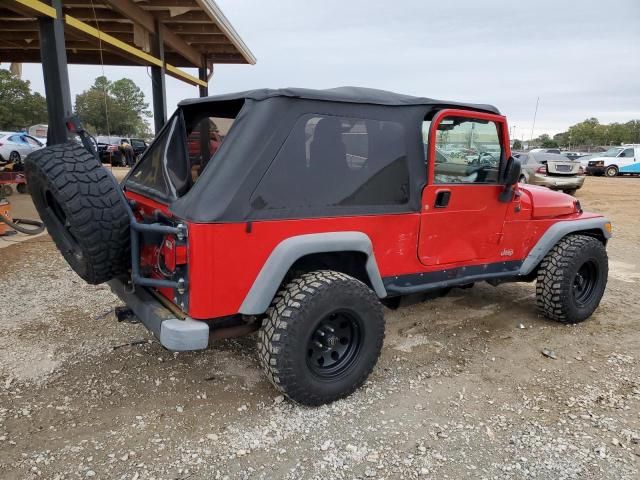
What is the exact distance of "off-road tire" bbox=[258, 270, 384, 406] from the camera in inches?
103

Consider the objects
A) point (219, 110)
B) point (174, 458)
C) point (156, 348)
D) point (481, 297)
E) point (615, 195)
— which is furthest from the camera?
point (615, 195)

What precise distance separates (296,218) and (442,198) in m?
1.18

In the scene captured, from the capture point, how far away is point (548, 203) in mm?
4039

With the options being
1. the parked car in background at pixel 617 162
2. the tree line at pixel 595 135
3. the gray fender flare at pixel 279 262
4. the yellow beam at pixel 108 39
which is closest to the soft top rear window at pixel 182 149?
the gray fender flare at pixel 279 262

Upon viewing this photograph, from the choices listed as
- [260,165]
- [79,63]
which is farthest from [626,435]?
[79,63]

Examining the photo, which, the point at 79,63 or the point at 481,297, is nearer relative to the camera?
the point at 481,297

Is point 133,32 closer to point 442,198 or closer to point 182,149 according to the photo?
point 182,149

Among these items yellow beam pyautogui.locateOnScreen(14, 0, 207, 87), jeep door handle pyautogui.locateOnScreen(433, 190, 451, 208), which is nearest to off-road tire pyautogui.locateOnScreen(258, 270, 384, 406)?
jeep door handle pyautogui.locateOnScreen(433, 190, 451, 208)

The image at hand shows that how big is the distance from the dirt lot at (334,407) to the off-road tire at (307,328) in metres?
0.18

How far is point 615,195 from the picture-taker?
14969 mm

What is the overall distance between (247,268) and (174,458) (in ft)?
3.45

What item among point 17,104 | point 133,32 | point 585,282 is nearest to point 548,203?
point 585,282

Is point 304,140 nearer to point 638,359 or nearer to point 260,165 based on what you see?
point 260,165

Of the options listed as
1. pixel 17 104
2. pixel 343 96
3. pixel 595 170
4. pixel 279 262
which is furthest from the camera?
pixel 17 104
